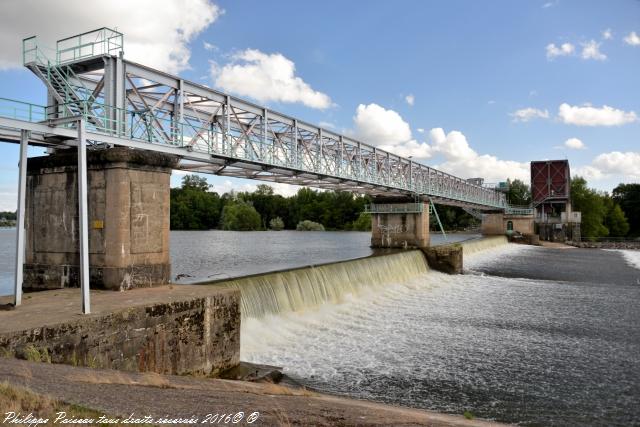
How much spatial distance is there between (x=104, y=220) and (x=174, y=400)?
9.12 metres

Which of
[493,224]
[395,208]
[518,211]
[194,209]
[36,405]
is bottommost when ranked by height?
[36,405]

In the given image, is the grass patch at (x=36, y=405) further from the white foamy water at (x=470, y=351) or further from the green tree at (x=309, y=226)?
the green tree at (x=309, y=226)

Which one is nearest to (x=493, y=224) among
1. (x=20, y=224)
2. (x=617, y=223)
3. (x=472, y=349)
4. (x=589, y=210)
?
(x=589, y=210)

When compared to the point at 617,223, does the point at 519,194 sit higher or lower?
higher

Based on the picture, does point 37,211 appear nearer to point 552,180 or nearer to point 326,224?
point 552,180

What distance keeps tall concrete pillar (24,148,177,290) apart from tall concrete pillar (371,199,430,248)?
3312 centimetres

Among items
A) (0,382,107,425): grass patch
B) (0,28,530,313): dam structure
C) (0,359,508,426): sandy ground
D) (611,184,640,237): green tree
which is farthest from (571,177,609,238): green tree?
(0,382,107,425): grass patch

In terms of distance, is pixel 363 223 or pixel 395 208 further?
pixel 363 223

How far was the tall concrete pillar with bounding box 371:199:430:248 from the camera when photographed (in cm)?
4519

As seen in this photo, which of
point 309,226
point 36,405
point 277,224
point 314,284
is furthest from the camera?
point 277,224

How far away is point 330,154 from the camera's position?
119ft

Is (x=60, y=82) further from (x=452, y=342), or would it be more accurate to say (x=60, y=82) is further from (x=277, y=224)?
(x=277, y=224)

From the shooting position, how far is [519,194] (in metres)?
140

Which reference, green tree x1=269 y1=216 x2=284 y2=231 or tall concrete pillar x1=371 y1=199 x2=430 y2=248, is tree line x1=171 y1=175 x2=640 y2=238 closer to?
green tree x1=269 y1=216 x2=284 y2=231
